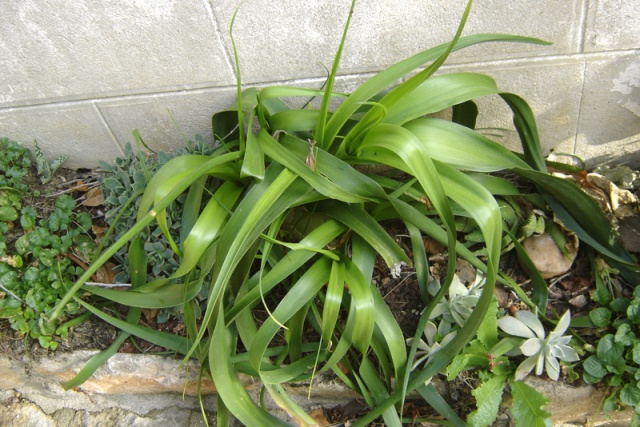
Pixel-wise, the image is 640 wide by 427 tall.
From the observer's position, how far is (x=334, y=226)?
155cm

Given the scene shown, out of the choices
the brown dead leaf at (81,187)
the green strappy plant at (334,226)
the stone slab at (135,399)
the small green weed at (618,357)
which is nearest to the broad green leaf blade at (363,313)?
the green strappy plant at (334,226)

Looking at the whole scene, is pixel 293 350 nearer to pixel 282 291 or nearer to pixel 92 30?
pixel 282 291

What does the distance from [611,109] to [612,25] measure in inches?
11.9

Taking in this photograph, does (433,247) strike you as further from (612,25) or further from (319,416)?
(612,25)

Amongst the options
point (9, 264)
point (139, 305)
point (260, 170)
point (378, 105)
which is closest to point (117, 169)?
point (9, 264)

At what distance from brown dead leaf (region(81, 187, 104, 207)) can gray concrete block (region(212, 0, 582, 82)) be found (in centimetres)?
82

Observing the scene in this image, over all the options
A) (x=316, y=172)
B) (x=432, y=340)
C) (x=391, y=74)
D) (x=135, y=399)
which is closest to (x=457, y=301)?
(x=432, y=340)

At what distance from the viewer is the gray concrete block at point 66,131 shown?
1950 millimetres

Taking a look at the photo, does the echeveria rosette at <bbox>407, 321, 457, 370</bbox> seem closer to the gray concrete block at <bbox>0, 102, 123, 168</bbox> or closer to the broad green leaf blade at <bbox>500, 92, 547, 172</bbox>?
the broad green leaf blade at <bbox>500, 92, 547, 172</bbox>

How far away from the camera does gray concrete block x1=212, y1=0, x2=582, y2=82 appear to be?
5.26 ft

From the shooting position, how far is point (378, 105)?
1.35m

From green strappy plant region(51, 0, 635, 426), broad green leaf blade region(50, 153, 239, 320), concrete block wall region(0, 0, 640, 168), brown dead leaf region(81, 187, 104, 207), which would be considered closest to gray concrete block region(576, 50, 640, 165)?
concrete block wall region(0, 0, 640, 168)

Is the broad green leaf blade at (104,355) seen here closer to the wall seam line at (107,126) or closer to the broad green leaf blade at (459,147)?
the wall seam line at (107,126)

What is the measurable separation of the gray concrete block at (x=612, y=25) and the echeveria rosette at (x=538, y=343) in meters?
0.87
